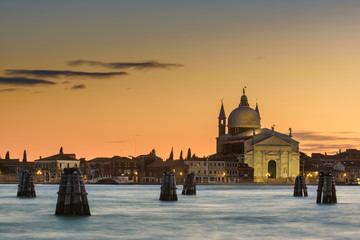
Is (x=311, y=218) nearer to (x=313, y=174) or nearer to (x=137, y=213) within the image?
(x=137, y=213)

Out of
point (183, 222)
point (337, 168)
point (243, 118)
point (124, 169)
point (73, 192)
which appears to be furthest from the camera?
point (337, 168)

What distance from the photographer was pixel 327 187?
6384 cm

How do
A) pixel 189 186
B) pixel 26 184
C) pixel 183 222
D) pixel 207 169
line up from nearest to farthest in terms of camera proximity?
pixel 183 222 < pixel 26 184 < pixel 189 186 < pixel 207 169

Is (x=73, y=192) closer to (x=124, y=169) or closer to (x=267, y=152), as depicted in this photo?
(x=267, y=152)

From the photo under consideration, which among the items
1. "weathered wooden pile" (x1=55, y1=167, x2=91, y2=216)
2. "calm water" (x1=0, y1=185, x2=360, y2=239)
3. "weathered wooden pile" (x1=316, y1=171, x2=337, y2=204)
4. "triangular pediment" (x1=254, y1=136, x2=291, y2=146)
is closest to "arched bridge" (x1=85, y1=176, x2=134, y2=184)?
"triangular pediment" (x1=254, y1=136, x2=291, y2=146)

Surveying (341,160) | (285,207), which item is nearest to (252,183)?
(341,160)

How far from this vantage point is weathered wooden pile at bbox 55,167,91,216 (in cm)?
4122

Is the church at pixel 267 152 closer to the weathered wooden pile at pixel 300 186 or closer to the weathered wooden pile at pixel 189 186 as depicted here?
the weathered wooden pile at pixel 300 186

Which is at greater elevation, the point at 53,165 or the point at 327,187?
the point at 53,165

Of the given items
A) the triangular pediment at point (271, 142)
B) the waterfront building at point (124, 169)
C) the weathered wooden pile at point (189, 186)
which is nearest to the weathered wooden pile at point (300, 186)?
the weathered wooden pile at point (189, 186)

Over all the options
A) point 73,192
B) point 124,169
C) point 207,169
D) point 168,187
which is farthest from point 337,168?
point 73,192

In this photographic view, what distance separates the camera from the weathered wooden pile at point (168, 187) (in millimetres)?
64312

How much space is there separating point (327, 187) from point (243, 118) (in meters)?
123

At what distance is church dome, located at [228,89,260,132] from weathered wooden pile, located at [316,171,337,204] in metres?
118
